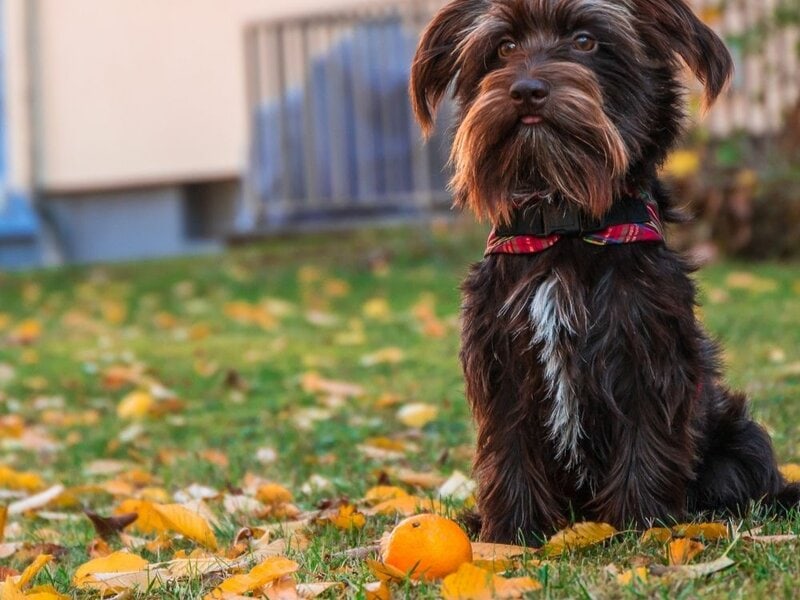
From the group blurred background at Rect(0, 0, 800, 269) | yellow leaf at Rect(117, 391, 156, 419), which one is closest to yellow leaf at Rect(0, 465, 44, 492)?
yellow leaf at Rect(117, 391, 156, 419)

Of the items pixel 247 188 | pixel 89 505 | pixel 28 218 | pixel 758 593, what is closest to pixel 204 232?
pixel 28 218

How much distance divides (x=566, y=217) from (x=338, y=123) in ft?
30.8

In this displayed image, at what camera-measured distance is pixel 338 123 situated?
40.4 feet

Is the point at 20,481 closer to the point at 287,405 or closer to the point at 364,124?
the point at 287,405

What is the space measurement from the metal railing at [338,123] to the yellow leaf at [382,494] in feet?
25.9

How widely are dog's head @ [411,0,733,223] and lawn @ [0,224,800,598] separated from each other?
2.73ft

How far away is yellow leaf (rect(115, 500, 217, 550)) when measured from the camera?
3.46m

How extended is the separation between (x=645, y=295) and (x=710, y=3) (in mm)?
8407

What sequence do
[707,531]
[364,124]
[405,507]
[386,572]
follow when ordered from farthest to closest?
[364,124]
[405,507]
[707,531]
[386,572]

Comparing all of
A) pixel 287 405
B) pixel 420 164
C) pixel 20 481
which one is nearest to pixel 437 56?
pixel 20 481

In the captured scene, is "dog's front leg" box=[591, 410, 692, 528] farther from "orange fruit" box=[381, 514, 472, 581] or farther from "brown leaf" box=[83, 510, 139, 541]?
"brown leaf" box=[83, 510, 139, 541]

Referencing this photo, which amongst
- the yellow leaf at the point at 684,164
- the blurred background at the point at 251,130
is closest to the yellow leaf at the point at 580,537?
the blurred background at the point at 251,130

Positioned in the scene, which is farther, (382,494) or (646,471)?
(382,494)

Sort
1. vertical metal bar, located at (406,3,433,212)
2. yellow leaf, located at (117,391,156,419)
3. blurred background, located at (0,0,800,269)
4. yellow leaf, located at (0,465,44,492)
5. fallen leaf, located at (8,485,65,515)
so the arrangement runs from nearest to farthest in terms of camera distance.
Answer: fallen leaf, located at (8,485,65,515) → yellow leaf, located at (0,465,44,492) → yellow leaf, located at (117,391,156,419) → blurred background, located at (0,0,800,269) → vertical metal bar, located at (406,3,433,212)
